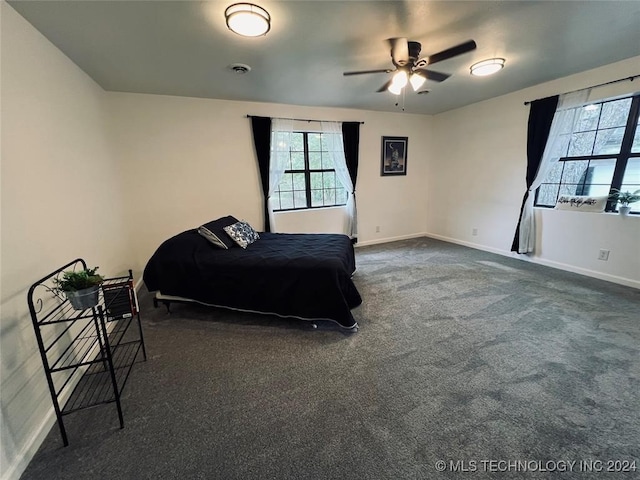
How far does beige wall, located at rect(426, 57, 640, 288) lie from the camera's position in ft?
10.5

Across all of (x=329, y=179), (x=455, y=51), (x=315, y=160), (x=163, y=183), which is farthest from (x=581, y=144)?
(x=163, y=183)

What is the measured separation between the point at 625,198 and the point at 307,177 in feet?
13.6

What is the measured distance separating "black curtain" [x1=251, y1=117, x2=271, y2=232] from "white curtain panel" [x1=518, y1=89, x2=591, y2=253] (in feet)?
12.9

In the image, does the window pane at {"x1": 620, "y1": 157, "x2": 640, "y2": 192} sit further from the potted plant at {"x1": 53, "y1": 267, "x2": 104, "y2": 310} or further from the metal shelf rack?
the potted plant at {"x1": 53, "y1": 267, "x2": 104, "y2": 310}

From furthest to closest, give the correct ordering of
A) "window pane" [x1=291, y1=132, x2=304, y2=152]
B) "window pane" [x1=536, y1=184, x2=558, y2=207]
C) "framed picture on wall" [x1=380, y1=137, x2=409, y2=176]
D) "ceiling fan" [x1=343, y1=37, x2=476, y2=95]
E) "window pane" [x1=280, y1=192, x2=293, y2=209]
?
"framed picture on wall" [x1=380, y1=137, x2=409, y2=176] < "window pane" [x1=280, y1=192, x2=293, y2=209] < "window pane" [x1=291, y1=132, x2=304, y2=152] < "window pane" [x1=536, y1=184, x2=558, y2=207] < "ceiling fan" [x1=343, y1=37, x2=476, y2=95]

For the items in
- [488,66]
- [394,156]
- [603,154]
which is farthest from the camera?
[394,156]

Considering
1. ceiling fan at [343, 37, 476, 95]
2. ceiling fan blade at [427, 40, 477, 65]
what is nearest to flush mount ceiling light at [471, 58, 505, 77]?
ceiling fan at [343, 37, 476, 95]

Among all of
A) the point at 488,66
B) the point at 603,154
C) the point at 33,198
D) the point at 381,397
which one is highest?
the point at 488,66

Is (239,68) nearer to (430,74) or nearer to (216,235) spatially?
Result: (216,235)

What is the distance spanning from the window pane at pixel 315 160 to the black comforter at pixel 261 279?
2324 mm

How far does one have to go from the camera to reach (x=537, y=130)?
12.3 ft

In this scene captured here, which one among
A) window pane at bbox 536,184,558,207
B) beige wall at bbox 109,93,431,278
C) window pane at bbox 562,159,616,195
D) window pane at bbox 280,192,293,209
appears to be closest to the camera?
window pane at bbox 562,159,616,195

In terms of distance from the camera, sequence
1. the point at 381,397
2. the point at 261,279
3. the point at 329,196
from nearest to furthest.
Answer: the point at 381,397 < the point at 261,279 < the point at 329,196

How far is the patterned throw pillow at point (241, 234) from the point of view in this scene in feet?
10.3
